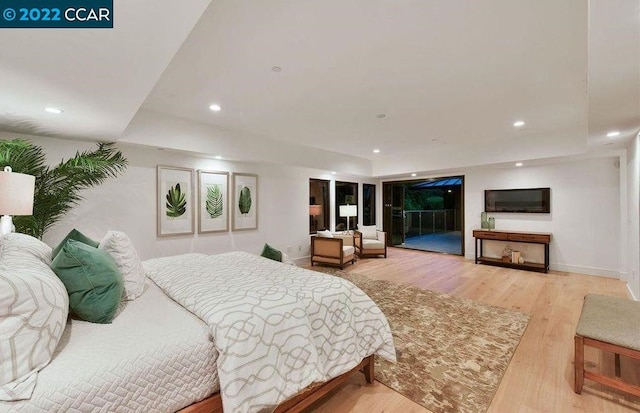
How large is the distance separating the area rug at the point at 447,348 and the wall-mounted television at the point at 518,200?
10.9ft

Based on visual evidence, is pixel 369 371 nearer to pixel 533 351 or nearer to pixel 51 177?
pixel 533 351

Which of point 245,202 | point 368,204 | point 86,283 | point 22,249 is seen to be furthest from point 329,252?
point 22,249

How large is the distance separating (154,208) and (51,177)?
4.00 feet

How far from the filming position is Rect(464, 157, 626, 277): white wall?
4.64 metres

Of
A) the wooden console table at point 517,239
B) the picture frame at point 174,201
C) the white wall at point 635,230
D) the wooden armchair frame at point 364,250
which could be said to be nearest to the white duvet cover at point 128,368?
the picture frame at point 174,201

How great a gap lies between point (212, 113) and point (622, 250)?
6.81 m

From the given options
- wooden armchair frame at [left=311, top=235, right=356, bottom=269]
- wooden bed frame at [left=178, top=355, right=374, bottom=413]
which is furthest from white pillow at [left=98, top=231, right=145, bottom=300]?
A: wooden armchair frame at [left=311, top=235, right=356, bottom=269]

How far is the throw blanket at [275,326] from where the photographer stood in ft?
4.18

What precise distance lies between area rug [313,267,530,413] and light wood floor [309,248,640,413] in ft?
0.27

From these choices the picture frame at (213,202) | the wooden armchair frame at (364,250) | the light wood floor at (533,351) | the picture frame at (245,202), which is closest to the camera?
the light wood floor at (533,351)

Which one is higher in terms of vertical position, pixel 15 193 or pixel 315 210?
pixel 15 193

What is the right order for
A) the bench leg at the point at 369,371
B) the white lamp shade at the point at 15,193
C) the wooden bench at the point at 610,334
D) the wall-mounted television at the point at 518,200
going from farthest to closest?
the wall-mounted television at the point at 518,200 < the white lamp shade at the point at 15,193 < the bench leg at the point at 369,371 < the wooden bench at the point at 610,334

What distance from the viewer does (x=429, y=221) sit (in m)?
9.10

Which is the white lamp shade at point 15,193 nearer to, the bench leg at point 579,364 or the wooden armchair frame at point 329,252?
the wooden armchair frame at point 329,252
